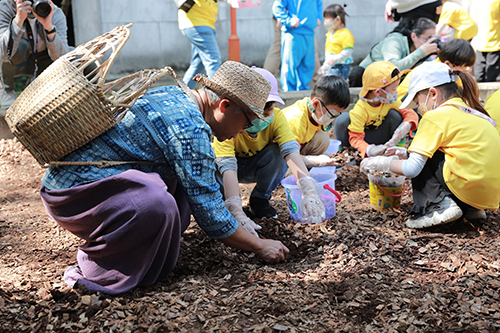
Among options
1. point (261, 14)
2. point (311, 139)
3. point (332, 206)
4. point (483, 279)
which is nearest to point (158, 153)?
point (332, 206)

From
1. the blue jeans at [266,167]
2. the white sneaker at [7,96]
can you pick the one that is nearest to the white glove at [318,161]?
the blue jeans at [266,167]

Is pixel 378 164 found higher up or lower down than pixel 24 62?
lower down

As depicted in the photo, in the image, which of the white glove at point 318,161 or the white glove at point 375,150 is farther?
the white glove at point 375,150

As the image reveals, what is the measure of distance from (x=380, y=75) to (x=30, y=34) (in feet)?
10.1

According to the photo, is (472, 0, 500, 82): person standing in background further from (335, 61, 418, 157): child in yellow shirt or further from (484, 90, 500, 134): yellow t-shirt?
(484, 90, 500, 134): yellow t-shirt

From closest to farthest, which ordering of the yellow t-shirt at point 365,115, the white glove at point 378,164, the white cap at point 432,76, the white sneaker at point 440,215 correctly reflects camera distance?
the white sneaker at point 440,215, the white cap at point 432,76, the white glove at point 378,164, the yellow t-shirt at point 365,115

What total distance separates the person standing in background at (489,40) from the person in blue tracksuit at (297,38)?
2464mm

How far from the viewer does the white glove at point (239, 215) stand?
258cm

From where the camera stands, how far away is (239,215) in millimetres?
2652

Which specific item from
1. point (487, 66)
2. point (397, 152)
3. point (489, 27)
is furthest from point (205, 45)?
point (487, 66)

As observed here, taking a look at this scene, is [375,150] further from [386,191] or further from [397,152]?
[386,191]

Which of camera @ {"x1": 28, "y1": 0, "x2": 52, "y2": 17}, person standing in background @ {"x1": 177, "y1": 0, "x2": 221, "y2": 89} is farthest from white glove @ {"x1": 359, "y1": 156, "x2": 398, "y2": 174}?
camera @ {"x1": 28, "y1": 0, "x2": 52, "y2": 17}

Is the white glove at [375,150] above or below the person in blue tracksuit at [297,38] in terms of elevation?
below

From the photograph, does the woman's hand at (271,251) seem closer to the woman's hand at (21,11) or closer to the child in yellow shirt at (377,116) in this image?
the child in yellow shirt at (377,116)
